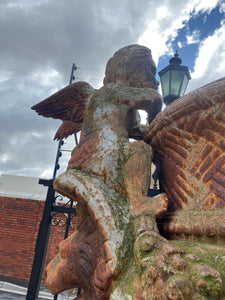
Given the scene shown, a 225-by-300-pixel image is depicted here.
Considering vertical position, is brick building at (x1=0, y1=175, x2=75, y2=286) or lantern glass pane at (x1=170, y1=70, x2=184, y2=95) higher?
lantern glass pane at (x1=170, y1=70, x2=184, y2=95)

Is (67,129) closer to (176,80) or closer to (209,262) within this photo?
(176,80)

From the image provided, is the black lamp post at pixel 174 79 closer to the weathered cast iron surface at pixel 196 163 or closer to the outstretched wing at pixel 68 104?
the outstretched wing at pixel 68 104

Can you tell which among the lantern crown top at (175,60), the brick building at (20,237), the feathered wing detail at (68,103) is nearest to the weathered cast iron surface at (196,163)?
the feathered wing detail at (68,103)

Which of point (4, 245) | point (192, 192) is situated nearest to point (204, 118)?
point (192, 192)

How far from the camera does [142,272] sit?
0.76 m

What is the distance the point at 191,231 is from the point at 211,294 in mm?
256

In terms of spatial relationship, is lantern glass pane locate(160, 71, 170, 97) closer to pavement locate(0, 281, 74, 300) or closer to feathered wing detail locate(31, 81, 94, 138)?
feathered wing detail locate(31, 81, 94, 138)

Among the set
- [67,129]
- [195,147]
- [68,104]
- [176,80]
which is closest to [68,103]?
[68,104]

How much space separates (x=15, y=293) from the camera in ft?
16.9

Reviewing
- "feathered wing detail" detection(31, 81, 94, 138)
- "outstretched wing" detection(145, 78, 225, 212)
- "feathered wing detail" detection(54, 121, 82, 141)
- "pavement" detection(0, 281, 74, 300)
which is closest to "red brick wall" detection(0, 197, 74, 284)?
"pavement" detection(0, 281, 74, 300)

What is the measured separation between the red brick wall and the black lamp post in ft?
15.6

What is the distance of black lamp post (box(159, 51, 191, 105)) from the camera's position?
2.25 meters

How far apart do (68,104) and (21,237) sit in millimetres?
5392

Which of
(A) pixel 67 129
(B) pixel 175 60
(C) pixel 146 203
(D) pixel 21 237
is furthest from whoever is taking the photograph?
(D) pixel 21 237
